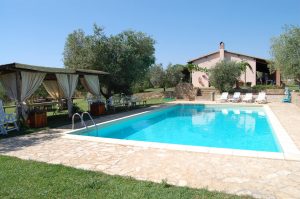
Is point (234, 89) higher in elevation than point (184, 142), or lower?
higher

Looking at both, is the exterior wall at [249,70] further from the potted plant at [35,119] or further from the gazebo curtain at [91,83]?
the potted plant at [35,119]

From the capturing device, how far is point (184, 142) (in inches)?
379

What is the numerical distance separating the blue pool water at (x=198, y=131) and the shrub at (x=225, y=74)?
8409 mm

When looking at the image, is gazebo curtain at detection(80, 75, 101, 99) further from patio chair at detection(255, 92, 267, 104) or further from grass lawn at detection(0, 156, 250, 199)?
patio chair at detection(255, 92, 267, 104)

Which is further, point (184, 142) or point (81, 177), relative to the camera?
point (184, 142)

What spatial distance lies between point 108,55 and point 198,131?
347 inches

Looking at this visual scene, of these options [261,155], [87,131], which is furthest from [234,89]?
[261,155]

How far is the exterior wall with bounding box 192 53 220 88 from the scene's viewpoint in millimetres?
32250

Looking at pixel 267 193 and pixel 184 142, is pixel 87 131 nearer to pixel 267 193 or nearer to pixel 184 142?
pixel 184 142

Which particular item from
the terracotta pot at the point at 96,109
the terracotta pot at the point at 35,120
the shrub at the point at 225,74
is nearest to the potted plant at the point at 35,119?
the terracotta pot at the point at 35,120

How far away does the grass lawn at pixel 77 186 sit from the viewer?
12.5 feet

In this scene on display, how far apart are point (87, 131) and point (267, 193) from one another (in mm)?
7493

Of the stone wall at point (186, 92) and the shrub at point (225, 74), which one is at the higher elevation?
the shrub at point (225, 74)

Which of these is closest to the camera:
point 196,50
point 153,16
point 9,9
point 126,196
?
point 126,196
